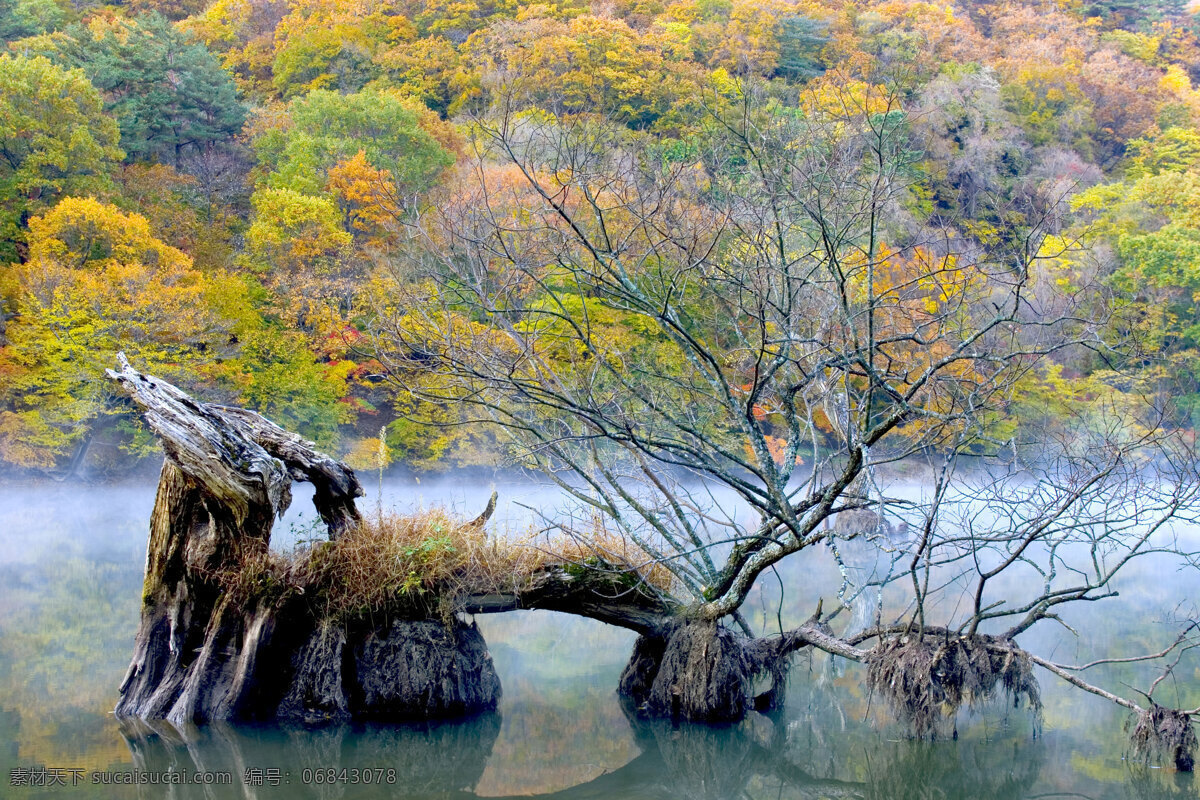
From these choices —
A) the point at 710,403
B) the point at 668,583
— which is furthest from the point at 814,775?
the point at 710,403

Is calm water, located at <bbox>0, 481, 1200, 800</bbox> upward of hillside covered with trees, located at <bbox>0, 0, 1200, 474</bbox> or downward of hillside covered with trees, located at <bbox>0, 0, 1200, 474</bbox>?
downward

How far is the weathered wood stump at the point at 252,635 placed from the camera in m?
6.16

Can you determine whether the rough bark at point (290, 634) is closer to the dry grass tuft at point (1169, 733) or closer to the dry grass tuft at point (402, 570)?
the dry grass tuft at point (402, 570)

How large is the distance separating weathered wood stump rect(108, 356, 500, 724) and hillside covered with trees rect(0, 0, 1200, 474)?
1380 millimetres

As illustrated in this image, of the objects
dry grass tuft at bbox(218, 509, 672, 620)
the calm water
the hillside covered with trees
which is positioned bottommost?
the calm water

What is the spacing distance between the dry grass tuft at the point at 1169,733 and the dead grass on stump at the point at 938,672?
27.2 inches

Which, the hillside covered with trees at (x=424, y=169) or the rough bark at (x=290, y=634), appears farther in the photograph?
the hillside covered with trees at (x=424, y=169)

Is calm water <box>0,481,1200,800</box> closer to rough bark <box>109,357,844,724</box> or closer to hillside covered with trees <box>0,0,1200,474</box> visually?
rough bark <box>109,357,844,724</box>

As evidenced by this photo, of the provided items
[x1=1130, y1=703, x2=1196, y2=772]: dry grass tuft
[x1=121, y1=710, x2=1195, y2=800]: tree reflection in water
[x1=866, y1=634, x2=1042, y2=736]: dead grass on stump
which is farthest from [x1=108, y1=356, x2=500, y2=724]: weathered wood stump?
[x1=1130, y1=703, x2=1196, y2=772]: dry grass tuft

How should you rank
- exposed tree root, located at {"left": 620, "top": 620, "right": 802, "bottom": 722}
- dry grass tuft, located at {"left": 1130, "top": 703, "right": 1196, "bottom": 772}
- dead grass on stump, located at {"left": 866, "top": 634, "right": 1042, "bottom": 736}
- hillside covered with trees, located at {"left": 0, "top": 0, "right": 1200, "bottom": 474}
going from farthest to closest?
hillside covered with trees, located at {"left": 0, "top": 0, "right": 1200, "bottom": 474}, exposed tree root, located at {"left": 620, "top": 620, "right": 802, "bottom": 722}, dead grass on stump, located at {"left": 866, "top": 634, "right": 1042, "bottom": 736}, dry grass tuft, located at {"left": 1130, "top": 703, "right": 1196, "bottom": 772}

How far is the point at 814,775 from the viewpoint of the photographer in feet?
19.9

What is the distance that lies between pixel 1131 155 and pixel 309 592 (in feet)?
134

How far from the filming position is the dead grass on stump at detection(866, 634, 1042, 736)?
5902 millimetres

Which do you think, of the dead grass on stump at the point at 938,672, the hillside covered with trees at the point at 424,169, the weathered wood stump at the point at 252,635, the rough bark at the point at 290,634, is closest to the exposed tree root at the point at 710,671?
the rough bark at the point at 290,634
